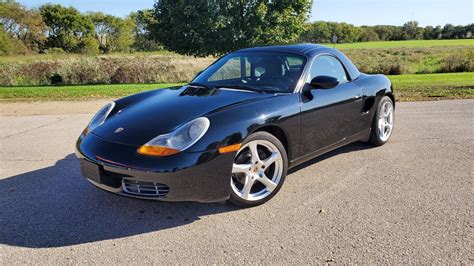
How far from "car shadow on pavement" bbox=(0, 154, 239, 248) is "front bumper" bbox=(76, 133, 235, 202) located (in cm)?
28

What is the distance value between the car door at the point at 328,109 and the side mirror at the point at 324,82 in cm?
7

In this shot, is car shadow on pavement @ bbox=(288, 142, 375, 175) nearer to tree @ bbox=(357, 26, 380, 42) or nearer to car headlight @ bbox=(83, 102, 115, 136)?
car headlight @ bbox=(83, 102, 115, 136)

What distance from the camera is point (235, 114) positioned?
10.7 feet

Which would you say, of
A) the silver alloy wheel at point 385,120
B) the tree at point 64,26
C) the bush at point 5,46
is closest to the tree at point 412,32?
the tree at point 64,26

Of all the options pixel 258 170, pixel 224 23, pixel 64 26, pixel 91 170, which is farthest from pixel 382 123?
pixel 64 26

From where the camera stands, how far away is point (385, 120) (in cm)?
538

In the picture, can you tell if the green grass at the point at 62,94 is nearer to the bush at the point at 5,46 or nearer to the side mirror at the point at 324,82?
the side mirror at the point at 324,82

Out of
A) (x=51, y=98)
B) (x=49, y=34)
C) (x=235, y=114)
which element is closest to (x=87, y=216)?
(x=235, y=114)

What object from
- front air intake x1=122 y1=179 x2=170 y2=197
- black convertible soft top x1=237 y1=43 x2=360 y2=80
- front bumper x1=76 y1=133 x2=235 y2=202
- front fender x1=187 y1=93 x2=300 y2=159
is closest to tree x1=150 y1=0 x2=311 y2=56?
black convertible soft top x1=237 y1=43 x2=360 y2=80

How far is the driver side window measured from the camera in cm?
420

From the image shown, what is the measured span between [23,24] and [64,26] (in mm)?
15349

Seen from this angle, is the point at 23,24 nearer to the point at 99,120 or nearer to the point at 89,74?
the point at 89,74

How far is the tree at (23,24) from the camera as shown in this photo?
56.7m

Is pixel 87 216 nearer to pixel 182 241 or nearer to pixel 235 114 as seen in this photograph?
pixel 182 241
